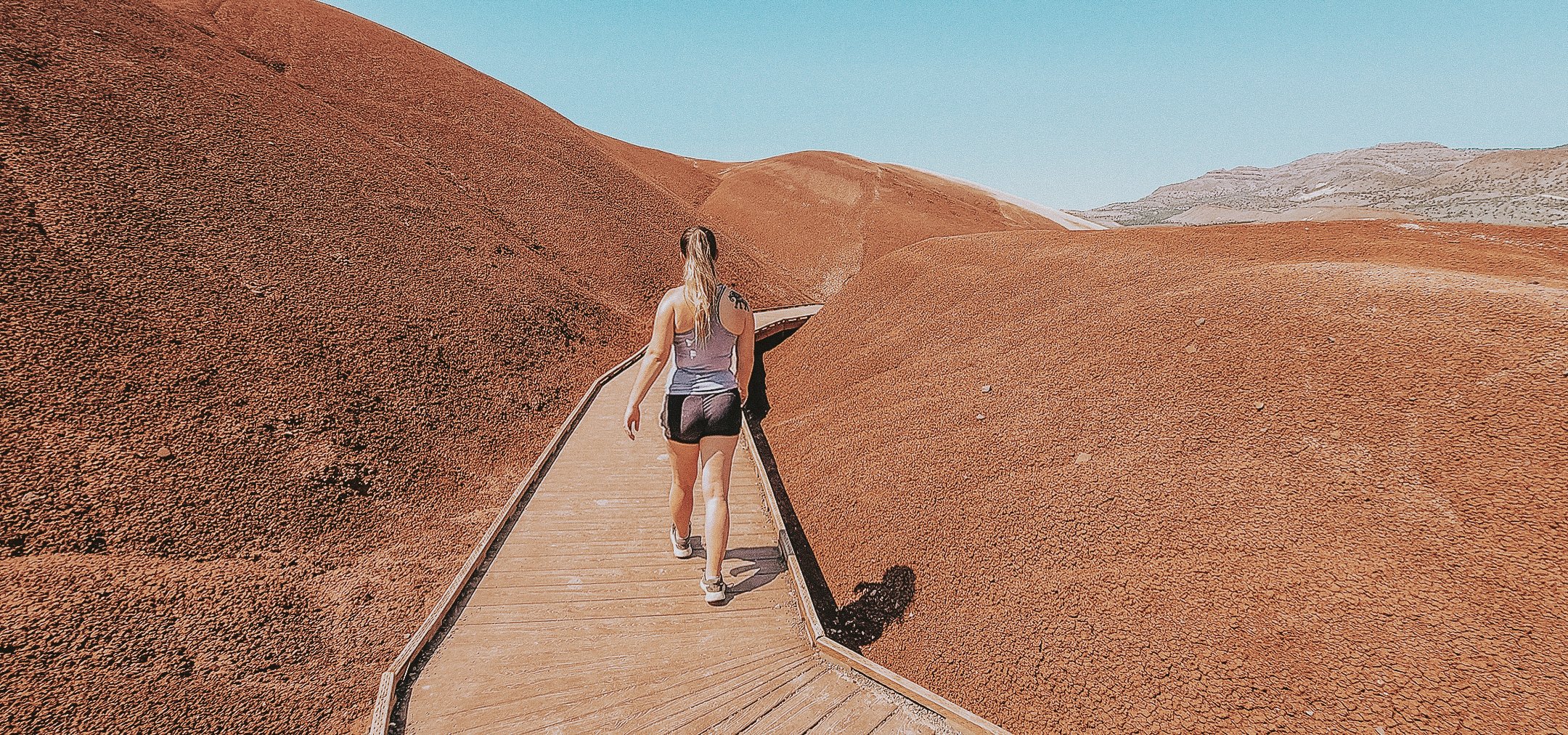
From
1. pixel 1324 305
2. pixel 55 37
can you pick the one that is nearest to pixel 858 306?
pixel 1324 305

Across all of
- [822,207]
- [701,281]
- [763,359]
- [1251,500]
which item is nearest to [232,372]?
[701,281]

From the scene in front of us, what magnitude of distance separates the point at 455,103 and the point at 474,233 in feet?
31.7

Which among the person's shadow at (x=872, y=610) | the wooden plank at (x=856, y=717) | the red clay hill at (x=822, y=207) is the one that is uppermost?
the red clay hill at (x=822, y=207)

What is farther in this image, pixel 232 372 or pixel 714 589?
pixel 232 372

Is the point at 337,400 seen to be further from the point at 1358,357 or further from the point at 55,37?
the point at 1358,357

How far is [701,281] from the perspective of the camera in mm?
3611

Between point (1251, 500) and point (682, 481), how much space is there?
4.82 metres

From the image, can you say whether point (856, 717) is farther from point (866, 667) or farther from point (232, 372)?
point (232, 372)

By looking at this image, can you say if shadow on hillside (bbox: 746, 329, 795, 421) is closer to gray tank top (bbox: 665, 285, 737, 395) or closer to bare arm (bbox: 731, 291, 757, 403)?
bare arm (bbox: 731, 291, 757, 403)

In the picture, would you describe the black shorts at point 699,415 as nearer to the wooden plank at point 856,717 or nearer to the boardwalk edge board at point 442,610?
the wooden plank at point 856,717

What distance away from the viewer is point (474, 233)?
1387 centimetres

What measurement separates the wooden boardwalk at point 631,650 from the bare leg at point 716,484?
0.71 meters

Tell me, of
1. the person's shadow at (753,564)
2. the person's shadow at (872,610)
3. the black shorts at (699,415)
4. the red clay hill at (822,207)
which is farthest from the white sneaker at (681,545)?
the red clay hill at (822,207)

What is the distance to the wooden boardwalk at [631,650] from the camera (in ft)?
11.0
